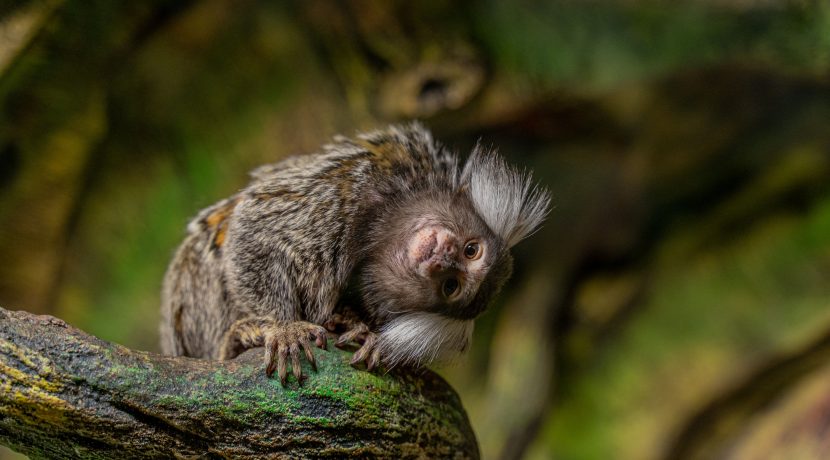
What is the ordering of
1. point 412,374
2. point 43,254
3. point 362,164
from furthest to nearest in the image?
point 43,254 < point 362,164 < point 412,374

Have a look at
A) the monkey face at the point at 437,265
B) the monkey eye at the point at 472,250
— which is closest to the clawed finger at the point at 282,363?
the monkey face at the point at 437,265

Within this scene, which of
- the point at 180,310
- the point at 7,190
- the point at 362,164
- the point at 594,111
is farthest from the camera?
the point at 594,111

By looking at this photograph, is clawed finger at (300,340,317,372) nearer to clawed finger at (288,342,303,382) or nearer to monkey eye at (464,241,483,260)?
clawed finger at (288,342,303,382)

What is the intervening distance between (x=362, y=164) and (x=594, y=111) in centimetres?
243

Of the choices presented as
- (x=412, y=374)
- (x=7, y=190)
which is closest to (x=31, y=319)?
(x=412, y=374)

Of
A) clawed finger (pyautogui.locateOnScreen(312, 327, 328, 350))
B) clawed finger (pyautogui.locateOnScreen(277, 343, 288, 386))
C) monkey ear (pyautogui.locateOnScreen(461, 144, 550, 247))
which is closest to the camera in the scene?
clawed finger (pyautogui.locateOnScreen(277, 343, 288, 386))

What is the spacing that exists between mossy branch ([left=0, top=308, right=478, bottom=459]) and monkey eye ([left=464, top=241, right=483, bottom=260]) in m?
0.48

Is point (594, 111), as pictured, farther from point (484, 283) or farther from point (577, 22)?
point (484, 283)

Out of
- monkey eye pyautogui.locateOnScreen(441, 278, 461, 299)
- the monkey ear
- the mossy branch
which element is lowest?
the mossy branch

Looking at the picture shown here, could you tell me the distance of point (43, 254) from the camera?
467 cm

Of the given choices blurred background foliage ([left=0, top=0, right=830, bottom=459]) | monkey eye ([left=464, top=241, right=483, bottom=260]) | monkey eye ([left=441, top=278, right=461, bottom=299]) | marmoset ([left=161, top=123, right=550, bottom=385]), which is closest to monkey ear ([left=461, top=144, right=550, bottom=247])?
marmoset ([left=161, top=123, right=550, bottom=385])

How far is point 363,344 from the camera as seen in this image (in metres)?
2.67

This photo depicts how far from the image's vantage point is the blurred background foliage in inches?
183

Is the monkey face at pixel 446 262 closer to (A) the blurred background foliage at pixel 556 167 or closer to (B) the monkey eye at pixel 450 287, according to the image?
(B) the monkey eye at pixel 450 287
